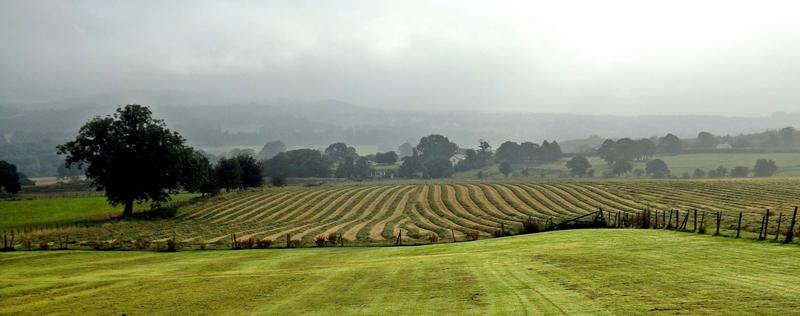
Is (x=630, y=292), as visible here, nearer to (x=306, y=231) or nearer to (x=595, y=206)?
(x=306, y=231)

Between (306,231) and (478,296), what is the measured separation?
4378 cm

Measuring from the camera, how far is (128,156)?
A: 78562 millimetres

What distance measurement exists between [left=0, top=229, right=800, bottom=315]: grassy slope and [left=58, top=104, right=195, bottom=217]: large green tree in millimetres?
46009

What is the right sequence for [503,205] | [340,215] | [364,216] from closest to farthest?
[364,216], [340,215], [503,205]

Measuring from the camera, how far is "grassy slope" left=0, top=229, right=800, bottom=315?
56.6ft

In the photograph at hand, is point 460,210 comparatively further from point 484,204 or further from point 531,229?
point 531,229

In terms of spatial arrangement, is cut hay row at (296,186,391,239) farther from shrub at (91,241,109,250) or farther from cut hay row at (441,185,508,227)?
shrub at (91,241,109,250)

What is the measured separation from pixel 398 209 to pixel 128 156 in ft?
129

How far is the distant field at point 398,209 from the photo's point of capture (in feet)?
195

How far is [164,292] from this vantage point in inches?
936

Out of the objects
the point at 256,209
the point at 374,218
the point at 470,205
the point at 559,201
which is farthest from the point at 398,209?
the point at 559,201

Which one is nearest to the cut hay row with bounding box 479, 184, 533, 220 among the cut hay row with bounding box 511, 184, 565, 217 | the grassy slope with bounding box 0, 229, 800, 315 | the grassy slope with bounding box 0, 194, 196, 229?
the cut hay row with bounding box 511, 184, 565, 217

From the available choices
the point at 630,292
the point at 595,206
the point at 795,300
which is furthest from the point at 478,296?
the point at 595,206

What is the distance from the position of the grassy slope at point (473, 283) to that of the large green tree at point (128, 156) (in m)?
46.0
